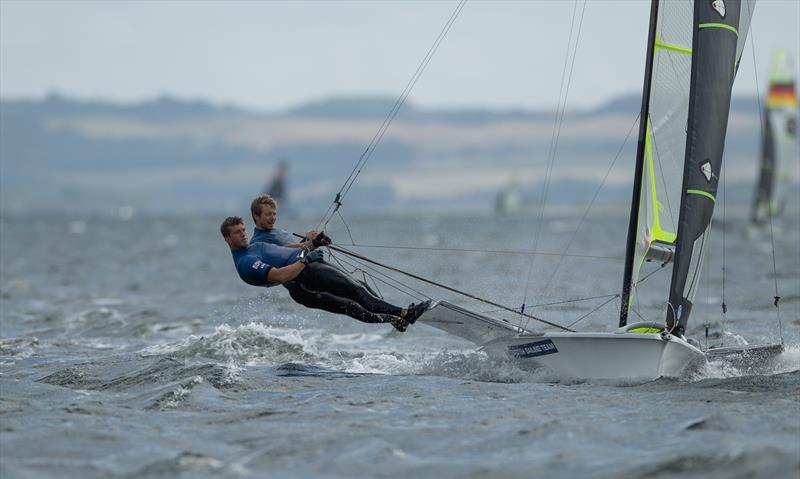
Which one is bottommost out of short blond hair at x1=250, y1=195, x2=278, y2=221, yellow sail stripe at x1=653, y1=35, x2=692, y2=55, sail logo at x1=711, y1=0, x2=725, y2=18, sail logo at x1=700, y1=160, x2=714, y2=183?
short blond hair at x1=250, y1=195, x2=278, y2=221

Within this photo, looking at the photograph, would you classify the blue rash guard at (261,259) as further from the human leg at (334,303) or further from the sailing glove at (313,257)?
the human leg at (334,303)

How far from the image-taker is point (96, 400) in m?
9.86

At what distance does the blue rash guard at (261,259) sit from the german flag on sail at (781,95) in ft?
Answer: 123

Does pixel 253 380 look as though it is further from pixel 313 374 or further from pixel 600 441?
pixel 600 441

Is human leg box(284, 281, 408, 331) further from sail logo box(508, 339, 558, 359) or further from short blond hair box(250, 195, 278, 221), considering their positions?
sail logo box(508, 339, 558, 359)

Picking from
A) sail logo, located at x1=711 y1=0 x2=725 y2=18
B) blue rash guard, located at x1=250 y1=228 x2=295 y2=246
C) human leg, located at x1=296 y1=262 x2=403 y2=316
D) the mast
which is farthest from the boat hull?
A: sail logo, located at x1=711 y1=0 x2=725 y2=18

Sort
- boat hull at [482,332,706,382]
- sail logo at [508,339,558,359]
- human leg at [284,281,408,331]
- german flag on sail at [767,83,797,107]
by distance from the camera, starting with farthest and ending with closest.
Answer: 1. german flag on sail at [767,83,797,107]
2. human leg at [284,281,408,331]
3. sail logo at [508,339,558,359]
4. boat hull at [482,332,706,382]

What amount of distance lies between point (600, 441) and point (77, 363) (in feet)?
20.9

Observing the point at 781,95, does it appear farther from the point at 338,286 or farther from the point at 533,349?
the point at 338,286

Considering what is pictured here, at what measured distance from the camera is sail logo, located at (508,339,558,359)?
10.7 metres

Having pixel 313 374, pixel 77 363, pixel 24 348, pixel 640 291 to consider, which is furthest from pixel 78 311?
pixel 640 291

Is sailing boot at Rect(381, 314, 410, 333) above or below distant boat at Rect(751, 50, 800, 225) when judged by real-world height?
below

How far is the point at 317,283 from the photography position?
11.1m

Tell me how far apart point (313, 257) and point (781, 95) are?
123 ft
